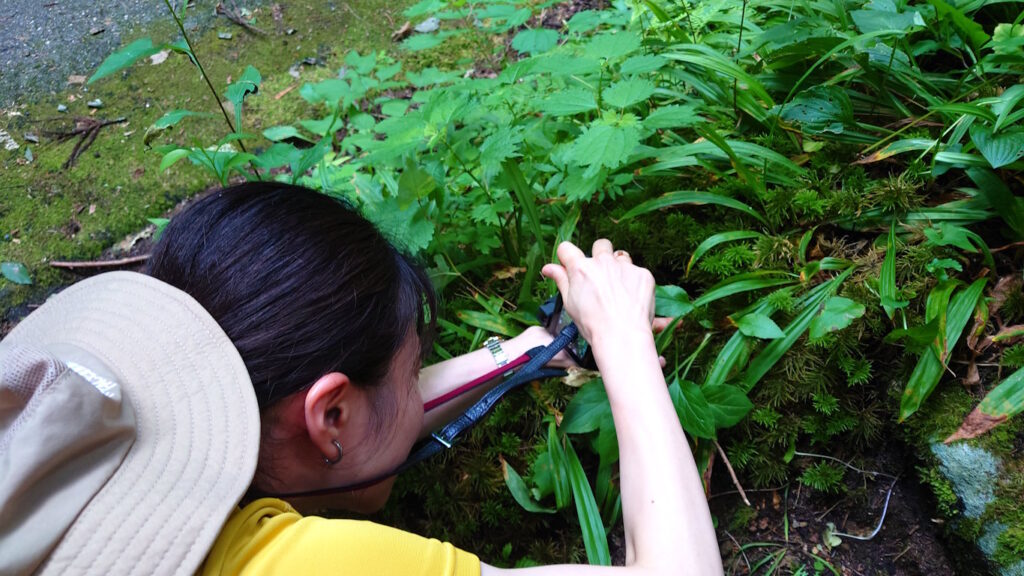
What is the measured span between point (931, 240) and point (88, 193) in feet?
10.3

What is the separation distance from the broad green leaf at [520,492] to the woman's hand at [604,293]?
0.48 m

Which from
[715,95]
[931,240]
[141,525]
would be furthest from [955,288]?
[141,525]

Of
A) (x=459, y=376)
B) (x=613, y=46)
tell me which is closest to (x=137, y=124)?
(x=459, y=376)

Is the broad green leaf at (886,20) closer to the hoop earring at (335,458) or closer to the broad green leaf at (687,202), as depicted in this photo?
the broad green leaf at (687,202)

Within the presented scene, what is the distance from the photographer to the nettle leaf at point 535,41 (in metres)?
1.94

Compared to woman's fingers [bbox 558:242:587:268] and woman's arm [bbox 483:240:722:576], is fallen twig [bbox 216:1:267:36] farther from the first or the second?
woman's arm [bbox 483:240:722:576]

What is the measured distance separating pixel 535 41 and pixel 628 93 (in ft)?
1.41

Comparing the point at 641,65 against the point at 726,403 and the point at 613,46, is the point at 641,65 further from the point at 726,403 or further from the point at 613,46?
the point at 726,403

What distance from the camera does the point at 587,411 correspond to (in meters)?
1.71

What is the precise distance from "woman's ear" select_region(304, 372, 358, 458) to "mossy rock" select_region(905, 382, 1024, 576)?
1.38 metres

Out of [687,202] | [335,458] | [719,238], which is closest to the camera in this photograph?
[335,458]

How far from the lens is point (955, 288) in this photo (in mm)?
1725

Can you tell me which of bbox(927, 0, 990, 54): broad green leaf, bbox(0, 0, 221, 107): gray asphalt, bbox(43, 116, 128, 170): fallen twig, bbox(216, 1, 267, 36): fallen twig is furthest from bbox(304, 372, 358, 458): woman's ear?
bbox(0, 0, 221, 107): gray asphalt

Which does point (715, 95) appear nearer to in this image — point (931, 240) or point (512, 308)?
point (931, 240)
